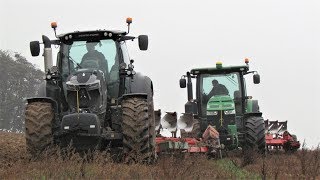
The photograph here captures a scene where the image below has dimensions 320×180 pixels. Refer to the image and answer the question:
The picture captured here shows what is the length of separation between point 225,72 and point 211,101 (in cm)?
96

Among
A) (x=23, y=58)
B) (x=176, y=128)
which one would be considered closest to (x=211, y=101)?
(x=176, y=128)

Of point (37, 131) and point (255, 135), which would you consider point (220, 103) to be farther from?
point (37, 131)

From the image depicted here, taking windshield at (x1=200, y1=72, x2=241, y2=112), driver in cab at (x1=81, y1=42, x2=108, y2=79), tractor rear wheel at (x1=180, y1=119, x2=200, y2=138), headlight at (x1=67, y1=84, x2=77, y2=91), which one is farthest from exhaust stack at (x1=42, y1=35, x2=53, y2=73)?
windshield at (x1=200, y1=72, x2=241, y2=112)

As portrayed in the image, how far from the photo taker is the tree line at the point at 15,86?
4725 cm

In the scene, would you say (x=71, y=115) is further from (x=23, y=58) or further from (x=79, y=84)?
(x=23, y=58)

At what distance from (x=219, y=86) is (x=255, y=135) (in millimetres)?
2399

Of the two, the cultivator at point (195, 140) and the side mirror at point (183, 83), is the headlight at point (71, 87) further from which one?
the side mirror at point (183, 83)

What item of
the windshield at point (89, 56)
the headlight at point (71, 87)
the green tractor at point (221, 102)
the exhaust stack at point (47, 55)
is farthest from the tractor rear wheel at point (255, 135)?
the headlight at point (71, 87)

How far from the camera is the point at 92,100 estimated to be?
375 inches

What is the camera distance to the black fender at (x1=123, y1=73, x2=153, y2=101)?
34.4 feet

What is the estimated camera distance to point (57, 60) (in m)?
10.8

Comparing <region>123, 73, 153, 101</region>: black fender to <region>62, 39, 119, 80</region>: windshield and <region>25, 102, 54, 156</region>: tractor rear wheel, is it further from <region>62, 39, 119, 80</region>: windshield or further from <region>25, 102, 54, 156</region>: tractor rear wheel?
<region>25, 102, 54, 156</region>: tractor rear wheel

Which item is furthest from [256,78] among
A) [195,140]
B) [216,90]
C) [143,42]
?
[143,42]

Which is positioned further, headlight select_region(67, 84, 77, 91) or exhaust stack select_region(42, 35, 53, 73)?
exhaust stack select_region(42, 35, 53, 73)
